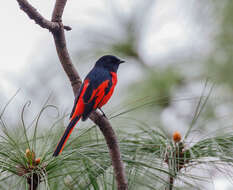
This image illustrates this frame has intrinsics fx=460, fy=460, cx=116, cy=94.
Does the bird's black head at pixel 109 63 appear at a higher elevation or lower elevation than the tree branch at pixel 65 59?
higher

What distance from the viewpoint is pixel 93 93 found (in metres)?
2.50

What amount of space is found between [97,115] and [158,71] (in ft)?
6.77

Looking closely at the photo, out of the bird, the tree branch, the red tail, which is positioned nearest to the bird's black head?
the bird

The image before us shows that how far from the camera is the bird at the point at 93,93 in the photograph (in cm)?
205

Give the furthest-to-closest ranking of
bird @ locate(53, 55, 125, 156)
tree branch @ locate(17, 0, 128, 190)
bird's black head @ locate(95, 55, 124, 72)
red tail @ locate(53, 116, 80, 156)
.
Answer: bird's black head @ locate(95, 55, 124, 72)
bird @ locate(53, 55, 125, 156)
red tail @ locate(53, 116, 80, 156)
tree branch @ locate(17, 0, 128, 190)

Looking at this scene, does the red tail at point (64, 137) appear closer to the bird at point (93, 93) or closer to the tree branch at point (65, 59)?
the bird at point (93, 93)

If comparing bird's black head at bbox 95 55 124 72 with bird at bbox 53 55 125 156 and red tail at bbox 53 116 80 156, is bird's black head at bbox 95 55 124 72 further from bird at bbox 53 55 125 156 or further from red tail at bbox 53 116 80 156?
red tail at bbox 53 116 80 156

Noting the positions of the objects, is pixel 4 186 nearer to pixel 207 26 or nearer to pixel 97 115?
pixel 97 115

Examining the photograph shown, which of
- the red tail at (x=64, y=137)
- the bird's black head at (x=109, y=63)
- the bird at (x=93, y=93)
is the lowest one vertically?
the red tail at (x=64, y=137)

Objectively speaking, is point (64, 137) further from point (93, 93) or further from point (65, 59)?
point (93, 93)

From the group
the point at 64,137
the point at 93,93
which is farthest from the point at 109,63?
the point at 64,137

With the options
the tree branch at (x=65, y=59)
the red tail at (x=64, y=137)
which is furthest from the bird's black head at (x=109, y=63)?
the tree branch at (x=65, y=59)

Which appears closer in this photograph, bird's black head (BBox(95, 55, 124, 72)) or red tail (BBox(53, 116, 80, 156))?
red tail (BBox(53, 116, 80, 156))

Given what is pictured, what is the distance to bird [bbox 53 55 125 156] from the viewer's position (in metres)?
2.05
